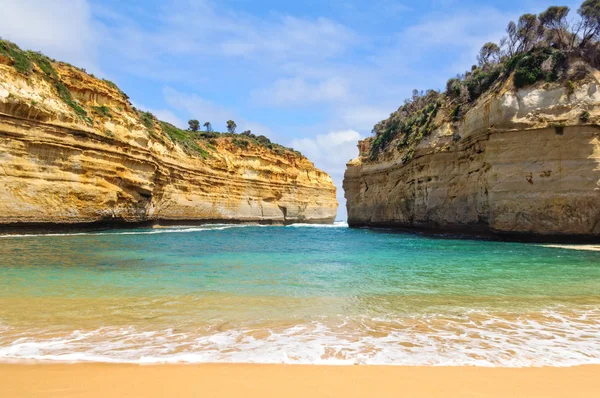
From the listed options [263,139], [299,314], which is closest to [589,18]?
[299,314]

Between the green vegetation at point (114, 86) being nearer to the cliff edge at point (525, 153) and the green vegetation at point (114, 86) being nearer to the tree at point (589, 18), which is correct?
the cliff edge at point (525, 153)

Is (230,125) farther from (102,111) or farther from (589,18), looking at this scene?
(589,18)

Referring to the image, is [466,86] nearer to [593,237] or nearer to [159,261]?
[593,237]

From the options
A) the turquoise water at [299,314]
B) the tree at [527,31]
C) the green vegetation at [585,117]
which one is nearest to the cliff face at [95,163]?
the turquoise water at [299,314]

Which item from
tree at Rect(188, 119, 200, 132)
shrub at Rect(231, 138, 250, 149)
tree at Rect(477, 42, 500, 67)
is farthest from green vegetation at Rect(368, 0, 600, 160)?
tree at Rect(188, 119, 200, 132)

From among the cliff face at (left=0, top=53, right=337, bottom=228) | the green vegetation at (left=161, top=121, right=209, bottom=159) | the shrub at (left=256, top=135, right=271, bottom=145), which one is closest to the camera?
the cliff face at (left=0, top=53, right=337, bottom=228)

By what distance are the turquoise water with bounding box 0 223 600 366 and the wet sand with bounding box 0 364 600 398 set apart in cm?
21

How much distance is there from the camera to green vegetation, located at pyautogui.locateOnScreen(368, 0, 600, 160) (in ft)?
57.9

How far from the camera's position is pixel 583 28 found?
1841cm

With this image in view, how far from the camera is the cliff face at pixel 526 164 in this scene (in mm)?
16016

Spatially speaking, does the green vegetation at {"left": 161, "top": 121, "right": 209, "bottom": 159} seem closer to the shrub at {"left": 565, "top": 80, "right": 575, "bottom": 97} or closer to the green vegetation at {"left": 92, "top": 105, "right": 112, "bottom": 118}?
the green vegetation at {"left": 92, "top": 105, "right": 112, "bottom": 118}

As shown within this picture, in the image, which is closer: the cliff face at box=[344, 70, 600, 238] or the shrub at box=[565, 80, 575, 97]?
the cliff face at box=[344, 70, 600, 238]

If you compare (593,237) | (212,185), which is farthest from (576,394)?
(212,185)

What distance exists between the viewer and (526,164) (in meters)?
17.2
